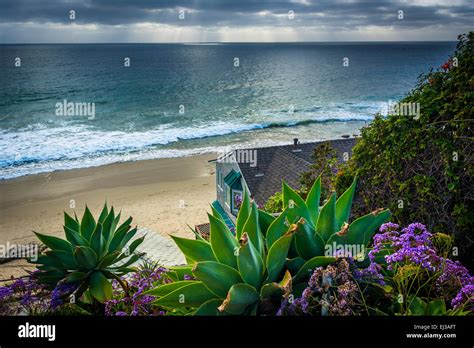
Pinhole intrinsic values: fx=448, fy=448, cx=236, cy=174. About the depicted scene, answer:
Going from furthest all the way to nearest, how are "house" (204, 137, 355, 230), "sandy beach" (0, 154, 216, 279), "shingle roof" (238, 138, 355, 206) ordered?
"sandy beach" (0, 154, 216, 279) < "house" (204, 137, 355, 230) < "shingle roof" (238, 138, 355, 206)

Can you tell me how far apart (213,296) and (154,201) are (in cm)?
1952

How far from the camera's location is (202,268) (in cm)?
206

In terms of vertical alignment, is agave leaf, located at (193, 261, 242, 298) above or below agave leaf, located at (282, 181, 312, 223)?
below

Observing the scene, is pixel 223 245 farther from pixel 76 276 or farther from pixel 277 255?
pixel 76 276

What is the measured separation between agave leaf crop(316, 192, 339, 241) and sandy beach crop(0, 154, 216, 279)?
14.2m

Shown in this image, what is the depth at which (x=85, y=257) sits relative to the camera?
9.64 ft

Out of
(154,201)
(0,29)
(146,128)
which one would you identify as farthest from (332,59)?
(0,29)

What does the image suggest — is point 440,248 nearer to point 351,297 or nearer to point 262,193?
point 351,297

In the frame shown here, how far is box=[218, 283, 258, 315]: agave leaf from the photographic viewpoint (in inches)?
80.0

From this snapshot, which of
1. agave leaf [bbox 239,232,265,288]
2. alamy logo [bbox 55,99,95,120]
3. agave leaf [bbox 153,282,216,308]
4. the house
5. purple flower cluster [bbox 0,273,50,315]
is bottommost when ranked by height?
the house

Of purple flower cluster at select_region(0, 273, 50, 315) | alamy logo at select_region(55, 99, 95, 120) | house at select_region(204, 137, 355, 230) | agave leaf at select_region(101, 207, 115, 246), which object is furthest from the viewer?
alamy logo at select_region(55, 99, 95, 120)

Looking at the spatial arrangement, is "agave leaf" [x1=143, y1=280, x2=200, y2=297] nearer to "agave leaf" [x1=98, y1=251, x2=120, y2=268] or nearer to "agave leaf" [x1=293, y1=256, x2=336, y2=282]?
"agave leaf" [x1=293, y1=256, x2=336, y2=282]
